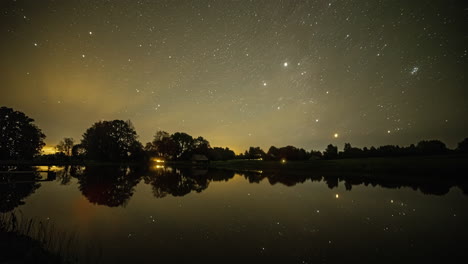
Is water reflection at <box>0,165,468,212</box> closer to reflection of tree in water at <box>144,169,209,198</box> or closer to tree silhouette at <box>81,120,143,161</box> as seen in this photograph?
reflection of tree in water at <box>144,169,209,198</box>

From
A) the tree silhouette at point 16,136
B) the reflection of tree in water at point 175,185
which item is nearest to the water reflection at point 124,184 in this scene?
the reflection of tree in water at point 175,185

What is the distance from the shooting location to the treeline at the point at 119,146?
178 feet

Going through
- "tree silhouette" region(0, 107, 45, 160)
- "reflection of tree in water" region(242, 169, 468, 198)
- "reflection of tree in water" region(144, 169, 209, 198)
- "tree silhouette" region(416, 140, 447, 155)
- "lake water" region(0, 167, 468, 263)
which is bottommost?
"reflection of tree in water" region(242, 169, 468, 198)

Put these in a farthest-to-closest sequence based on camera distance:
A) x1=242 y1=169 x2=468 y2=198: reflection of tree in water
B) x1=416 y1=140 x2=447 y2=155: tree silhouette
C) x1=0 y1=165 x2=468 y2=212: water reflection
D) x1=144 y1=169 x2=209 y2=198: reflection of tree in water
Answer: x1=416 y1=140 x2=447 y2=155: tree silhouette
x1=242 y1=169 x2=468 y2=198: reflection of tree in water
x1=144 y1=169 x2=209 y2=198: reflection of tree in water
x1=0 y1=165 x2=468 y2=212: water reflection

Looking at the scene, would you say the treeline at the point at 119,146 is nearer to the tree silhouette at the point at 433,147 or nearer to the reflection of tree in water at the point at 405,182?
Answer: the tree silhouette at the point at 433,147

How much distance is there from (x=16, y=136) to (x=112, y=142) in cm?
2743

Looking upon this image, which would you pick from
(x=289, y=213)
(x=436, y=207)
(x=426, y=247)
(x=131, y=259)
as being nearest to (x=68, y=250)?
(x=131, y=259)

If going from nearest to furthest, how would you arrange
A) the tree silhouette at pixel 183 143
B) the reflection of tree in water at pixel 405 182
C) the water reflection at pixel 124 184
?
the water reflection at pixel 124 184
the reflection of tree in water at pixel 405 182
the tree silhouette at pixel 183 143

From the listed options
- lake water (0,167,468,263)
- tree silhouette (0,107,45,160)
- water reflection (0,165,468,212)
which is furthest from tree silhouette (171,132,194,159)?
lake water (0,167,468,263)

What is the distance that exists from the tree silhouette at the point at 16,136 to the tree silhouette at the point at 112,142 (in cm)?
2110

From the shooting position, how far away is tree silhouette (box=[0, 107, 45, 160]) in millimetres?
52312

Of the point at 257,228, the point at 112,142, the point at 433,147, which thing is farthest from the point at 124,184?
the point at 433,147

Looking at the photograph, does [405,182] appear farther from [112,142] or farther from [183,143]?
[183,143]

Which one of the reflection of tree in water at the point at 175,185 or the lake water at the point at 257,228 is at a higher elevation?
the reflection of tree in water at the point at 175,185
